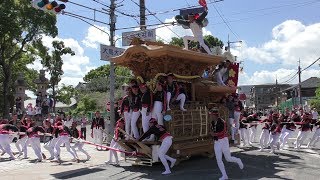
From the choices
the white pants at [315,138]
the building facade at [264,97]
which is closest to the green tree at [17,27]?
the white pants at [315,138]

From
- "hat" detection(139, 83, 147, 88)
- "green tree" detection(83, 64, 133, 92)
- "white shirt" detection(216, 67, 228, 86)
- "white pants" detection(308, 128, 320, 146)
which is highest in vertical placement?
"green tree" detection(83, 64, 133, 92)

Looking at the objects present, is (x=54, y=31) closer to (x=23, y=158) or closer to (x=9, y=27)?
(x=9, y=27)

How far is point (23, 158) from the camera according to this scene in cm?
1675

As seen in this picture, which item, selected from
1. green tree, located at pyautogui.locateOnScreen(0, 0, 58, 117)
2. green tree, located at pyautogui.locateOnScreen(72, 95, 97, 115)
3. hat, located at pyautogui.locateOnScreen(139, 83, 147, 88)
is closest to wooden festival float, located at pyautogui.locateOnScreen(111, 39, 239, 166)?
hat, located at pyautogui.locateOnScreen(139, 83, 147, 88)

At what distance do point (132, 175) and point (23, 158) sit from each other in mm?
6520

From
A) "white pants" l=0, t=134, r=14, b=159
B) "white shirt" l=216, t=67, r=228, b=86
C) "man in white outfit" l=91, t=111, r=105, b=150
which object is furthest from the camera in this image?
"man in white outfit" l=91, t=111, r=105, b=150

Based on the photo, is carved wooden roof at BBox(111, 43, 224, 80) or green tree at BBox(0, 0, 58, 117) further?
green tree at BBox(0, 0, 58, 117)

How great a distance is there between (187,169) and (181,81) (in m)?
3.64

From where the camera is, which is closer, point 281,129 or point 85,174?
point 85,174

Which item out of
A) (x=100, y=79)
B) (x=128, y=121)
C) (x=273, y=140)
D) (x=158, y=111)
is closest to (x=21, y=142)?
(x=128, y=121)

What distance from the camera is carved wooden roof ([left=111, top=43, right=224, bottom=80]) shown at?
44.5 feet

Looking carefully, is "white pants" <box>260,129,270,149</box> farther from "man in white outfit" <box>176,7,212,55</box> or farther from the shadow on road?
"man in white outfit" <box>176,7,212,55</box>

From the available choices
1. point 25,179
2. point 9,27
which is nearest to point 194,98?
point 25,179

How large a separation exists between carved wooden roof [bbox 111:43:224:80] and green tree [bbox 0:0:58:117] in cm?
1874
